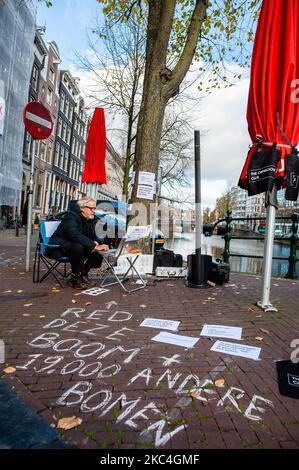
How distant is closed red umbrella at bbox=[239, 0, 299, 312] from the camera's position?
3.97 meters

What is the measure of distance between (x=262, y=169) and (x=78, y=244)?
2.86 meters

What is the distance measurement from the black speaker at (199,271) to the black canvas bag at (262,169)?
65.5 inches

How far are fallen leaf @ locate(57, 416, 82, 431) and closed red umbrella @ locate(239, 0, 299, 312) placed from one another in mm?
3058

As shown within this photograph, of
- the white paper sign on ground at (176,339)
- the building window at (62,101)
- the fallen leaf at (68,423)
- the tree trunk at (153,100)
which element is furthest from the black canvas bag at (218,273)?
the building window at (62,101)

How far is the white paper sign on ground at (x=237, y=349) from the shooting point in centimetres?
272

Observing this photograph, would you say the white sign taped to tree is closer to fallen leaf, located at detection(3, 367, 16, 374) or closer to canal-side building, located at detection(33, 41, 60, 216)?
fallen leaf, located at detection(3, 367, 16, 374)

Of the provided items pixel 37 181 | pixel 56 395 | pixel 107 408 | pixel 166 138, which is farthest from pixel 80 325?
pixel 37 181

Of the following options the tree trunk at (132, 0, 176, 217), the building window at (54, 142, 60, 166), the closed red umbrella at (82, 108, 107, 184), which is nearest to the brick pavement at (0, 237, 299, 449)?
the tree trunk at (132, 0, 176, 217)

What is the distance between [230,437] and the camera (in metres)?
1.69

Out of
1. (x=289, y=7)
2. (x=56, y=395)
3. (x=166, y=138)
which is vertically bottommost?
(x=56, y=395)

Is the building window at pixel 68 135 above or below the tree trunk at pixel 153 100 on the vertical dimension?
above

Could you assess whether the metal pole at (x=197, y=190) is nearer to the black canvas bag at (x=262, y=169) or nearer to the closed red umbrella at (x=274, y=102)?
the closed red umbrella at (x=274, y=102)
